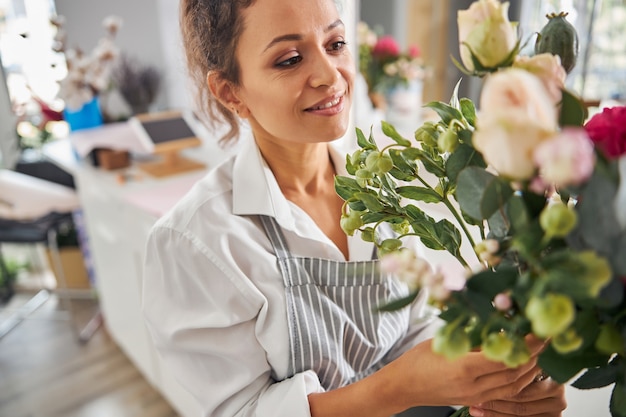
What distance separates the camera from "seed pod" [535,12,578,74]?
1.72 feet

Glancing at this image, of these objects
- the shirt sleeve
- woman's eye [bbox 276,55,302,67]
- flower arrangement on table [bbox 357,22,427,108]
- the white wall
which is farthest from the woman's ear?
the white wall

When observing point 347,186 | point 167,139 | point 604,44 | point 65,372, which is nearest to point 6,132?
point 167,139

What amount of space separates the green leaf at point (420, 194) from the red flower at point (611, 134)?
0.66 ft

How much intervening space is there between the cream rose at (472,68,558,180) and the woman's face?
0.46 metres

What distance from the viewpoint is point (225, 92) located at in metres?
0.90

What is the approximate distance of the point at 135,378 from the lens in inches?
97.1

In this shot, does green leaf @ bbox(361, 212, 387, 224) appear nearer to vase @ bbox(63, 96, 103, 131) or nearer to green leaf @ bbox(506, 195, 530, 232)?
green leaf @ bbox(506, 195, 530, 232)

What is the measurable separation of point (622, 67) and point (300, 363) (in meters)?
4.13

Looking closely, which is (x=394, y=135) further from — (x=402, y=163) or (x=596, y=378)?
(x=596, y=378)

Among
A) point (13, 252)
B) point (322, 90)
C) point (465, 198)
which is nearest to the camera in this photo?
point (465, 198)

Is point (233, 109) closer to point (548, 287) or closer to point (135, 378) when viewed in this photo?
point (548, 287)

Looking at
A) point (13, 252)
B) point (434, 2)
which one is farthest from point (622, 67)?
point (13, 252)

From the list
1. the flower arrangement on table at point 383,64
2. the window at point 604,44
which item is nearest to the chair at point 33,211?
the flower arrangement on table at point 383,64

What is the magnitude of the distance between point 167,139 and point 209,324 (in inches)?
59.5
